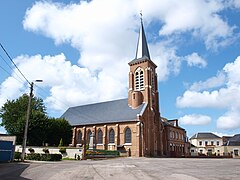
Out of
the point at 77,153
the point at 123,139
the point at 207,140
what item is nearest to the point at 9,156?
the point at 77,153

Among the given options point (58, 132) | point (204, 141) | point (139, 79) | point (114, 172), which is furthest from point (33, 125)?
point (204, 141)

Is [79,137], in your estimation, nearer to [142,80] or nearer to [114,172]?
[142,80]

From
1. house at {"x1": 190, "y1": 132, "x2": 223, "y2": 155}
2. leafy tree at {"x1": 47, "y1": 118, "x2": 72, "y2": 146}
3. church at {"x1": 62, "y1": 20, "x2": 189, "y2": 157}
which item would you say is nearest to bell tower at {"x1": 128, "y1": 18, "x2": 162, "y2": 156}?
church at {"x1": 62, "y1": 20, "x2": 189, "y2": 157}

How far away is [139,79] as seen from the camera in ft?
163

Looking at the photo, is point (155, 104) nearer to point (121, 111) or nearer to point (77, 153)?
point (121, 111)

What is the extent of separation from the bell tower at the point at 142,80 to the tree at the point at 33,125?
14.7 m

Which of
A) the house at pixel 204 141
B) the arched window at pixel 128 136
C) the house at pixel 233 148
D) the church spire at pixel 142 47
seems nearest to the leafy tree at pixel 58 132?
the arched window at pixel 128 136

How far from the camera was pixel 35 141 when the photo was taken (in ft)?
127

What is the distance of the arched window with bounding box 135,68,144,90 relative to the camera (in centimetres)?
4901

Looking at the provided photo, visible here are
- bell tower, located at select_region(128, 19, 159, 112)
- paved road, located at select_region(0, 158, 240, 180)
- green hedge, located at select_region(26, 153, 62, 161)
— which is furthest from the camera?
bell tower, located at select_region(128, 19, 159, 112)

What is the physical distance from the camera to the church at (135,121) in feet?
142

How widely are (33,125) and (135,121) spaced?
1740 cm

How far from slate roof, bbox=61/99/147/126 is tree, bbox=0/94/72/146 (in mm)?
7191

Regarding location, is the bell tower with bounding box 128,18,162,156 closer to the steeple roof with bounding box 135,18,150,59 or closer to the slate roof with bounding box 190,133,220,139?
the steeple roof with bounding box 135,18,150,59
